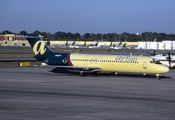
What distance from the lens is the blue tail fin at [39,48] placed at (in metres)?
47.4

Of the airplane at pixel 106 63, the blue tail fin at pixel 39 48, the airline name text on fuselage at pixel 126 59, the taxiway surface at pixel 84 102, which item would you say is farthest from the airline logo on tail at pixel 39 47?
the taxiway surface at pixel 84 102

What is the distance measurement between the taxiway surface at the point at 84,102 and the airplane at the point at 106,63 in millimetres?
7732

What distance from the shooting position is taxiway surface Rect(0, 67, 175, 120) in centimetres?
1973

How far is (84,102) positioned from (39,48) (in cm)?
2464

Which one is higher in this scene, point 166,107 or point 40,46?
point 40,46

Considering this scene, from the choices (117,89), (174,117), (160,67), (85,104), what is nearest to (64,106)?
(85,104)

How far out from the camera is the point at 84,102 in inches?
954

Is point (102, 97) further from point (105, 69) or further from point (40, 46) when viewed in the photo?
point (40, 46)

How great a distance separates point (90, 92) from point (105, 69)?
50.6ft

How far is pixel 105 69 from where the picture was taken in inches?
1763

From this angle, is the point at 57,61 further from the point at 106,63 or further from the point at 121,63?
the point at 121,63

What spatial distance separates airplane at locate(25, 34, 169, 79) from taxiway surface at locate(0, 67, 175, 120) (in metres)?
7.73

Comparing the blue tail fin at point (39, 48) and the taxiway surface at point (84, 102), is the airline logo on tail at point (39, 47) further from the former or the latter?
the taxiway surface at point (84, 102)

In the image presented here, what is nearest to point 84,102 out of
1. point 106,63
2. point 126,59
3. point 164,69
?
point 164,69
